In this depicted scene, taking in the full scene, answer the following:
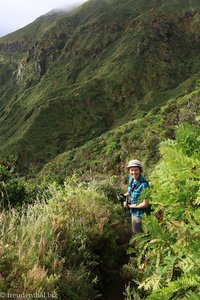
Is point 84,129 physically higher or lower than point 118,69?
lower

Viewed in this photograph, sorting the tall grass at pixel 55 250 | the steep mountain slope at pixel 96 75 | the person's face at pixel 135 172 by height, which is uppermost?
the steep mountain slope at pixel 96 75

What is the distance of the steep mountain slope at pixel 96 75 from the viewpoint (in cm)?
10494

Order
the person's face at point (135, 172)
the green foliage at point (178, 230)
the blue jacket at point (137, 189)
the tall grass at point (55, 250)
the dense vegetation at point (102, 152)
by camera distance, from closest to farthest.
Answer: the green foliage at point (178, 230)
the dense vegetation at point (102, 152)
the tall grass at point (55, 250)
the blue jacket at point (137, 189)
the person's face at point (135, 172)

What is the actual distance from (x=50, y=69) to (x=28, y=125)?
6196cm

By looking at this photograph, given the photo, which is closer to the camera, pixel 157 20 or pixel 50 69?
Answer: pixel 157 20

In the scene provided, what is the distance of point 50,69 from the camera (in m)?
166

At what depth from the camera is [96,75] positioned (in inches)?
5231

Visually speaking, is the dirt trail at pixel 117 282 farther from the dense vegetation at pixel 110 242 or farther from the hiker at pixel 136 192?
the hiker at pixel 136 192

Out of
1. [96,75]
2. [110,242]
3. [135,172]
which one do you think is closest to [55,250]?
[110,242]

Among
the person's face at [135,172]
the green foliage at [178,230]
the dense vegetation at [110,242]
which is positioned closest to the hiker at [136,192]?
the person's face at [135,172]

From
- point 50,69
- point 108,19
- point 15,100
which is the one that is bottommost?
point 15,100

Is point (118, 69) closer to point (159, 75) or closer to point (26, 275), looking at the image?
point (159, 75)

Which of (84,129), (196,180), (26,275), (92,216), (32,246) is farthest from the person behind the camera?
(84,129)

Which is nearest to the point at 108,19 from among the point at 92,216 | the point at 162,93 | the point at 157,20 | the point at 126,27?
the point at 126,27
